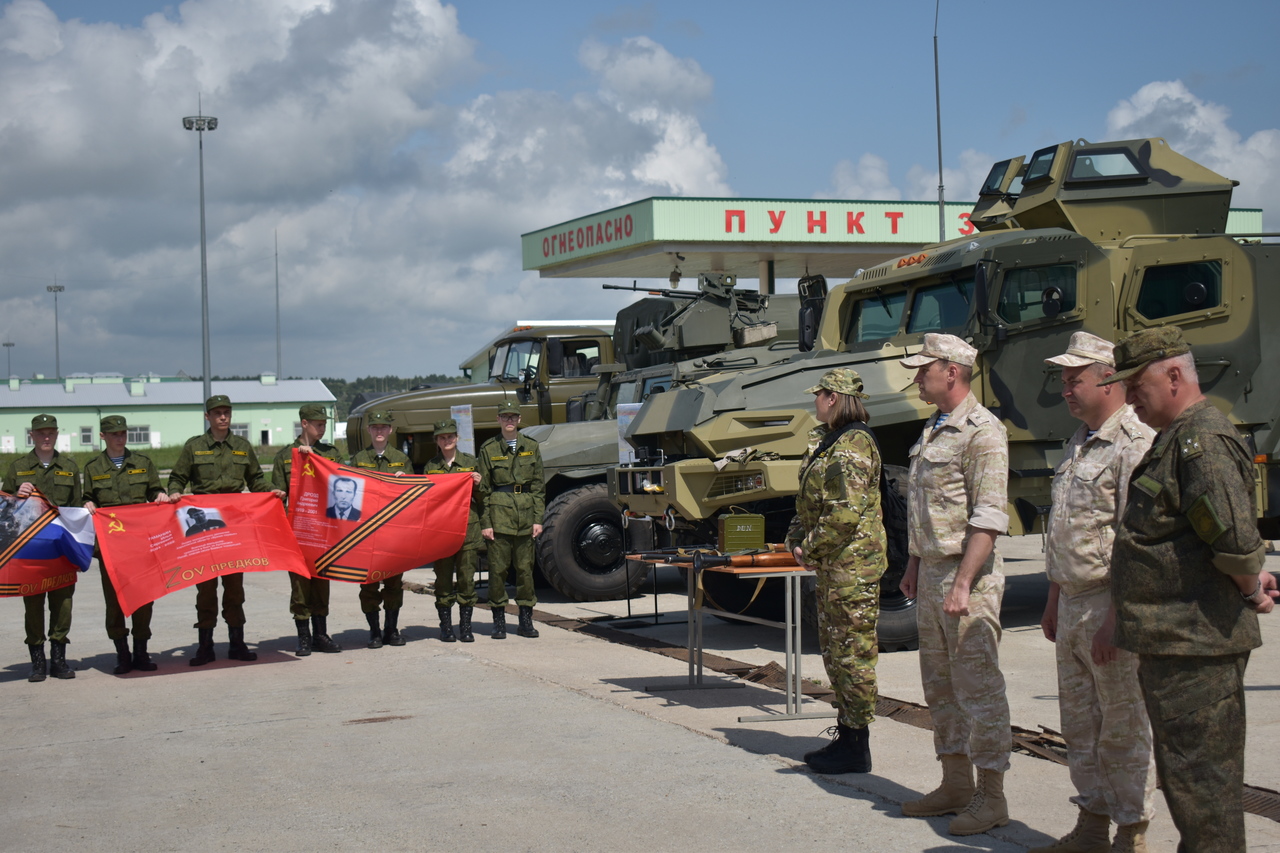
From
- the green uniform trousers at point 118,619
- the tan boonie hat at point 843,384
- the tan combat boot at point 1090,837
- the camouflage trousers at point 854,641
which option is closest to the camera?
the tan combat boot at point 1090,837

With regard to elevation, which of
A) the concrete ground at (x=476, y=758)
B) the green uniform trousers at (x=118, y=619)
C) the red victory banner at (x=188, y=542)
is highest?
the red victory banner at (x=188, y=542)

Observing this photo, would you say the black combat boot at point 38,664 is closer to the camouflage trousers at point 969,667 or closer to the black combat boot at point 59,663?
the black combat boot at point 59,663

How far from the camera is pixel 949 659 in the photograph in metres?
4.60

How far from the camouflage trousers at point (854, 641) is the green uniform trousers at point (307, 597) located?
4625mm

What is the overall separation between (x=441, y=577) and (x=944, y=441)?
5314 millimetres

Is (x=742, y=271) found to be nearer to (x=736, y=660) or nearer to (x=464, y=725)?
(x=736, y=660)

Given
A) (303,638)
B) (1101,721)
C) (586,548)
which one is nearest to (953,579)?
(1101,721)

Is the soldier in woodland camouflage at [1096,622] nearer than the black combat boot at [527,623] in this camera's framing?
Yes

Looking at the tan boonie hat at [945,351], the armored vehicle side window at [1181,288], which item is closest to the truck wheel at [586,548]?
the armored vehicle side window at [1181,288]

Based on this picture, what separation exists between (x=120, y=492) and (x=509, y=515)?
2671 millimetres

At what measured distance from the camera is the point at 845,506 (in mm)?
5188

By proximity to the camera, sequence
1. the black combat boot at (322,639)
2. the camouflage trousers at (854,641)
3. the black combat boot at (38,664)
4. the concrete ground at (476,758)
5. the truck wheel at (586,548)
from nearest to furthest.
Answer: the concrete ground at (476,758)
the camouflage trousers at (854,641)
the black combat boot at (38,664)
the black combat boot at (322,639)
the truck wheel at (586,548)

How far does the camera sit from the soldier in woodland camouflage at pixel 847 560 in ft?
16.9

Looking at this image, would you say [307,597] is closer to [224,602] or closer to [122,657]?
[224,602]
